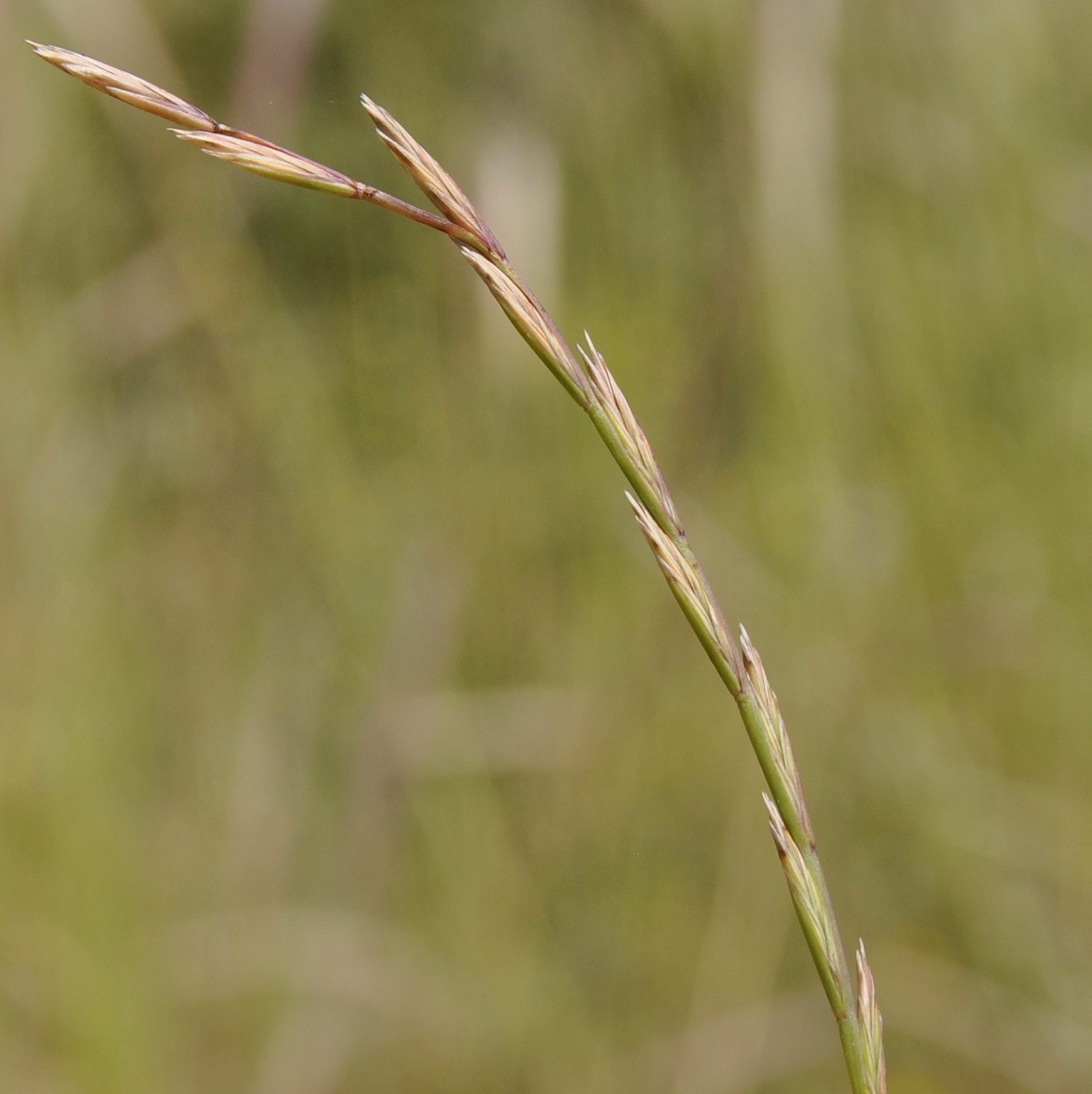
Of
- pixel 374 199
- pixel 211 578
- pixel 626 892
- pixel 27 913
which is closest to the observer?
pixel 374 199

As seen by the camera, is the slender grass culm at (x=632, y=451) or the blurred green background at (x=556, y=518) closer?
the slender grass culm at (x=632, y=451)

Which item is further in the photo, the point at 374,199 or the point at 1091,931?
the point at 1091,931

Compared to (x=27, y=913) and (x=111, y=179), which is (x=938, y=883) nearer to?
(x=27, y=913)

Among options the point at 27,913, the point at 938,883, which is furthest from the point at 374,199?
the point at 938,883

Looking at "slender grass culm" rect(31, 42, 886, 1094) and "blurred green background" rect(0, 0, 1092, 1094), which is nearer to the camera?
"slender grass culm" rect(31, 42, 886, 1094)
